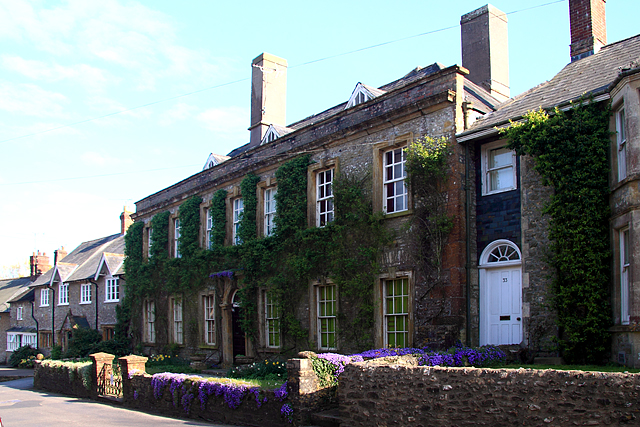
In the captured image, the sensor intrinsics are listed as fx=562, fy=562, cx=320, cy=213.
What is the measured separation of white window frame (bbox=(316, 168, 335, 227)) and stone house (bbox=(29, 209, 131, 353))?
764 inches

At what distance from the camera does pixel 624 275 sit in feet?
36.9

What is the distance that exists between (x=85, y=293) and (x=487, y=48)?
97.2 ft

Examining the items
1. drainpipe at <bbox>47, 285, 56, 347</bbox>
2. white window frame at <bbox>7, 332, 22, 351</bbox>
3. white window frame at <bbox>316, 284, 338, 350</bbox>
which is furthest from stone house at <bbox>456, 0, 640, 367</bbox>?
white window frame at <bbox>7, 332, 22, 351</bbox>

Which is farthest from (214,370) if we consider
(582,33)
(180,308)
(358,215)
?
(582,33)

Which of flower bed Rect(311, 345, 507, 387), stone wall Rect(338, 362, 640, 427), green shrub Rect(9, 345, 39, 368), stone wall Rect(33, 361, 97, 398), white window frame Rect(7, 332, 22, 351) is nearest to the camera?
stone wall Rect(338, 362, 640, 427)

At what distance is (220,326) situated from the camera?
22.2 m

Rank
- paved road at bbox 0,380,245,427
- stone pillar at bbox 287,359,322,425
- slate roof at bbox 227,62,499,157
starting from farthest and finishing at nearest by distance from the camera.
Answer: slate roof at bbox 227,62,499,157 → paved road at bbox 0,380,245,427 → stone pillar at bbox 287,359,322,425

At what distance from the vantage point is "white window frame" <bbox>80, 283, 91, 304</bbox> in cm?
3662

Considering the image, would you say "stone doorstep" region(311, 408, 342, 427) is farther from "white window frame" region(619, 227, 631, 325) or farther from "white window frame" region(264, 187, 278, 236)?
"white window frame" region(264, 187, 278, 236)

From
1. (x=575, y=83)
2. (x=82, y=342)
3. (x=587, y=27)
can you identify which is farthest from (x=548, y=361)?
(x=82, y=342)

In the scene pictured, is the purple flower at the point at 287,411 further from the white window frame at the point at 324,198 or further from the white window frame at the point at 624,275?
the white window frame at the point at 324,198

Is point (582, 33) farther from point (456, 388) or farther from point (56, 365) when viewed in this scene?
point (56, 365)

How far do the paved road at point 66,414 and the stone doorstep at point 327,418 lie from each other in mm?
2630

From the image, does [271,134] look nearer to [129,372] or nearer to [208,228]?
[208,228]
